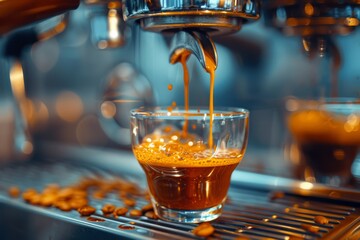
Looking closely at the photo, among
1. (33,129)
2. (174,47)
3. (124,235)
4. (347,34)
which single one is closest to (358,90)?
(347,34)

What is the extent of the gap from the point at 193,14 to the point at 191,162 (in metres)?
0.15

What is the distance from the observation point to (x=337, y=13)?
2.09 feet

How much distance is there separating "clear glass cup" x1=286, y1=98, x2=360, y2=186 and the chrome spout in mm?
299

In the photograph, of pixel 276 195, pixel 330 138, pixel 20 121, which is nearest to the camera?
pixel 276 195

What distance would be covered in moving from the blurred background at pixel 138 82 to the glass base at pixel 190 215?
20 cm

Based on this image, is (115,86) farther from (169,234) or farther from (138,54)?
(169,234)

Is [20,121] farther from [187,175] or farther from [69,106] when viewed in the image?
[187,175]

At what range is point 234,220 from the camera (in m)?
0.55

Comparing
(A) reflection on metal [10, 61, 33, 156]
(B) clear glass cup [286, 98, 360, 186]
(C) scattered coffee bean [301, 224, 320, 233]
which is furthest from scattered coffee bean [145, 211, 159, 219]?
(A) reflection on metal [10, 61, 33, 156]

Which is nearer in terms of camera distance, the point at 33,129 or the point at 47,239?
the point at 47,239

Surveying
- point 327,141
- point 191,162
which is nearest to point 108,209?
point 191,162

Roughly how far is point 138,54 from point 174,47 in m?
0.37

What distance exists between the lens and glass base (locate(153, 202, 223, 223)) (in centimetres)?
55

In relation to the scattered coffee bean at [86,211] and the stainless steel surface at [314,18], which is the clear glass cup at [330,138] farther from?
the scattered coffee bean at [86,211]
